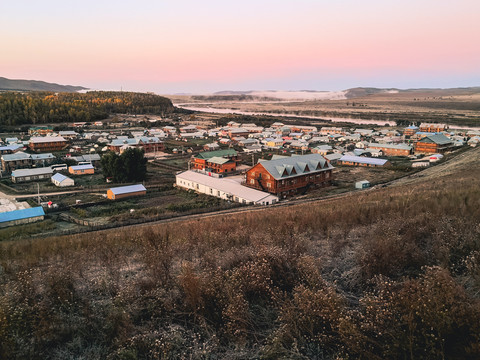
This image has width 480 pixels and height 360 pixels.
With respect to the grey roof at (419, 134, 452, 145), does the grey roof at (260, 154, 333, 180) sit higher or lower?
lower

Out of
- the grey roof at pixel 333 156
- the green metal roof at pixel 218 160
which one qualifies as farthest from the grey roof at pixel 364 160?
the green metal roof at pixel 218 160

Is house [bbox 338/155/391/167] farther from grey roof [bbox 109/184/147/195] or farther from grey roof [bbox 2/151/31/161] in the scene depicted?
grey roof [bbox 2/151/31/161]

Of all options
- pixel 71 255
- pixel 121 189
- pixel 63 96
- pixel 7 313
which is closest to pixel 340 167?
pixel 121 189

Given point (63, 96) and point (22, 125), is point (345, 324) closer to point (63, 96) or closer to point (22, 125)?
point (22, 125)

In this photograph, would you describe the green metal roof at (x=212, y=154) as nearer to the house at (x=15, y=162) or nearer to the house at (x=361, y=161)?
the house at (x=361, y=161)

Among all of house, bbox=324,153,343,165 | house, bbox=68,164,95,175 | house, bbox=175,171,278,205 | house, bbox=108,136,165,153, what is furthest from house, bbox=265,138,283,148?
house, bbox=68,164,95,175

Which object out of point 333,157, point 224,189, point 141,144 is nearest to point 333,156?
point 333,157
